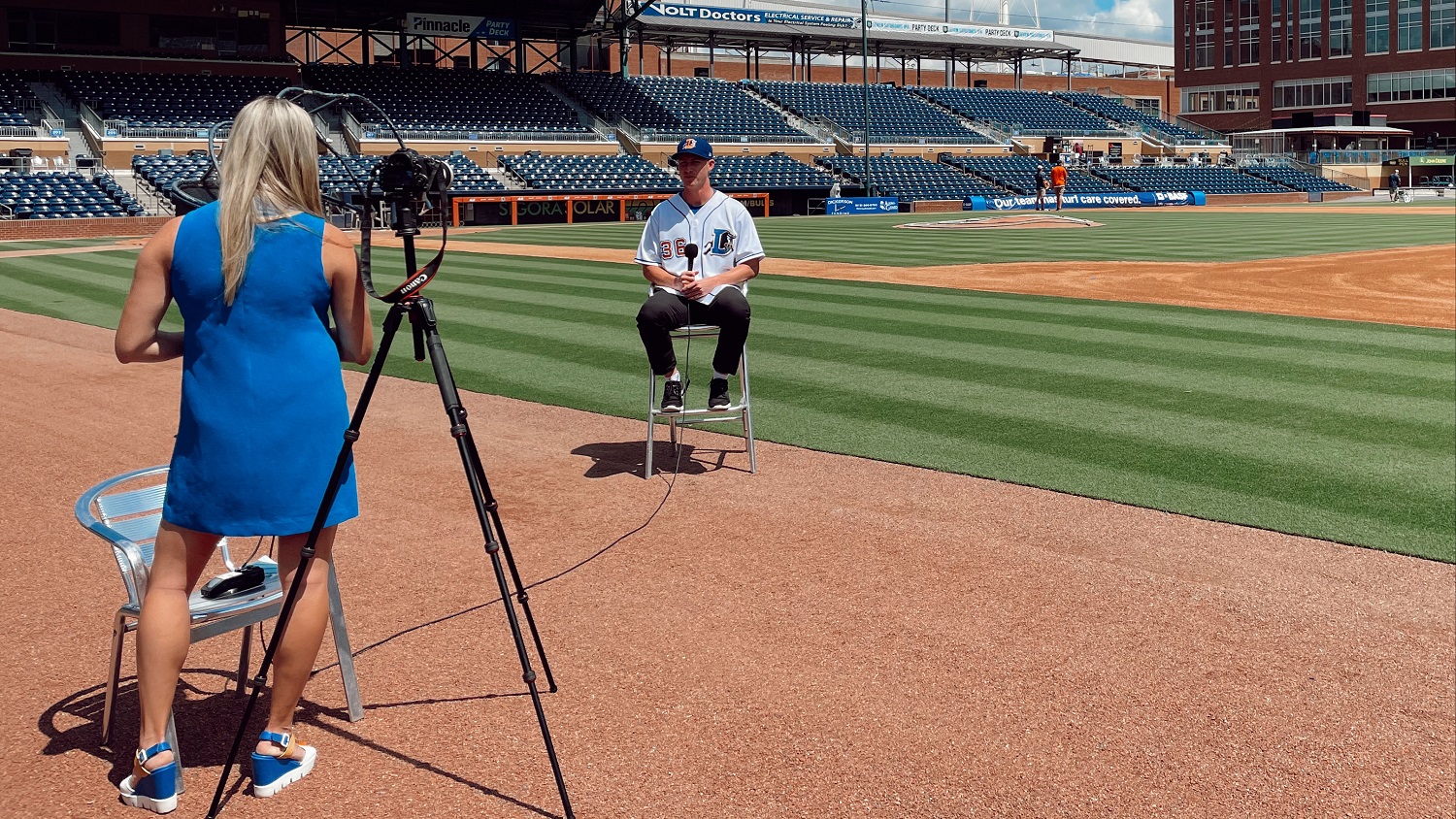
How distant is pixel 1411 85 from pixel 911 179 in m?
54.4

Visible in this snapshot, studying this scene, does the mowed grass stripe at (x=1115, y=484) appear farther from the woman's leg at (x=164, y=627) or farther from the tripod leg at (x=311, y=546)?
the woman's leg at (x=164, y=627)

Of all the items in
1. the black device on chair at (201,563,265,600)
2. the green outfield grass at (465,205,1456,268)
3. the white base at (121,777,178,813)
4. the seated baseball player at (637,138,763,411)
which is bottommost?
the white base at (121,777,178,813)

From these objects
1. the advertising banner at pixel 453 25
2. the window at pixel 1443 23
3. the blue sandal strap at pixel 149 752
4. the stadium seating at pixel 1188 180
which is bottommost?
the blue sandal strap at pixel 149 752

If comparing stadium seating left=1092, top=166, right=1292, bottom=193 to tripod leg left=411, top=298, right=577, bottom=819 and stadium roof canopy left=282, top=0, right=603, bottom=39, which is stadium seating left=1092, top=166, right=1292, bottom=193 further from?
tripod leg left=411, top=298, right=577, bottom=819

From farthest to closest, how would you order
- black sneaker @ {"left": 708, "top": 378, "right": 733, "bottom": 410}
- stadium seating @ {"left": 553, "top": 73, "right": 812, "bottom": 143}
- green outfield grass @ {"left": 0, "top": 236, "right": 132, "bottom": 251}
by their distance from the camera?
1. stadium seating @ {"left": 553, "top": 73, "right": 812, "bottom": 143}
2. green outfield grass @ {"left": 0, "top": 236, "right": 132, "bottom": 251}
3. black sneaker @ {"left": 708, "top": 378, "right": 733, "bottom": 410}

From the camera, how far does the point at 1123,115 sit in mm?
79375

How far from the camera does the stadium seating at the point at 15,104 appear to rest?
41.2 meters

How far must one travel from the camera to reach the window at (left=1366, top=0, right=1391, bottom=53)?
91750 mm

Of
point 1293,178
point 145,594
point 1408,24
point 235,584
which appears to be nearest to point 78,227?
point 235,584

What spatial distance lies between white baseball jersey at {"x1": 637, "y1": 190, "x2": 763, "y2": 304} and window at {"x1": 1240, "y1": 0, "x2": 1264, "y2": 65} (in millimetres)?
103237

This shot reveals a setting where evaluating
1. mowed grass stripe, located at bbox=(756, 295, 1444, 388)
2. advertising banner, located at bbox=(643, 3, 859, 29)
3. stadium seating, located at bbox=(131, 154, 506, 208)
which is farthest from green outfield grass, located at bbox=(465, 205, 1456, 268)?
advertising banner, located at bbox=(643, 3, 859, 29)

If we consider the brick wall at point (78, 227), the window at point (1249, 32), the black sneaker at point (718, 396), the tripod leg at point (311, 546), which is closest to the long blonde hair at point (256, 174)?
the tripod leg at point (311, 546)

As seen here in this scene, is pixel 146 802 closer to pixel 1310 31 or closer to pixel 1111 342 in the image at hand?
pixel 1111 342

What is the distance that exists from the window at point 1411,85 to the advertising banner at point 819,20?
103 ft
